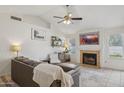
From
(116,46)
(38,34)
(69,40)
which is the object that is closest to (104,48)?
(116,46)

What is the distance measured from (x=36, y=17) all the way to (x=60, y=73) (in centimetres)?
96

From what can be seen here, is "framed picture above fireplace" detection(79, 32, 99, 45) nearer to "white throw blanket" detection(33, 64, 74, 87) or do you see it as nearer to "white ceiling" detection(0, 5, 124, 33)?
"white ceiling" detection(0, 5, 124, 33)

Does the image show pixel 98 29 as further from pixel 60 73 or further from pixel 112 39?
pixel 60 73

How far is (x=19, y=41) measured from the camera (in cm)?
211

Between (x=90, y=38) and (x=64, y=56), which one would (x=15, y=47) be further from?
(x=90, y=38)

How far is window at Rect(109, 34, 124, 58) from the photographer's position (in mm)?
1618

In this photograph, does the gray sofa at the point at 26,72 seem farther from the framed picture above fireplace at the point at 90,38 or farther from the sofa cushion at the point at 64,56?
the framed picture above fireplace at the point at 90,38

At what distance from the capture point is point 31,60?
7.35 feet

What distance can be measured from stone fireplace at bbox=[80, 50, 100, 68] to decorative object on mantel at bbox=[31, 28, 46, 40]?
78cm

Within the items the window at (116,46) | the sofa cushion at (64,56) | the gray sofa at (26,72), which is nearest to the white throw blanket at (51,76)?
the gray sofa at (26,72)

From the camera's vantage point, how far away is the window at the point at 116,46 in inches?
63.7

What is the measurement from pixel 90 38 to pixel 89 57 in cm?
42

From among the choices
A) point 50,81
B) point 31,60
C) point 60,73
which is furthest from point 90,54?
point 31,60

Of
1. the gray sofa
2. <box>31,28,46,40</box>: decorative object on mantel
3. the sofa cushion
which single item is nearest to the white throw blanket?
the gray sofa
